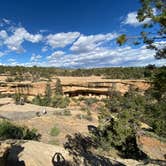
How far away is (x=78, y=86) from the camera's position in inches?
2172

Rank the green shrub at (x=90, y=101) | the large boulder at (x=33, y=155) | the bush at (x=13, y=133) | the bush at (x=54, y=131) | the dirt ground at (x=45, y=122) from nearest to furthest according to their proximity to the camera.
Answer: the large boulder at (x=33, y=155)
the bush at (x=13, y=133)
the dirt ground at (x=45, y=122)
the bush at (x=54, y=131)
the green shrub at (x=90, y=101)

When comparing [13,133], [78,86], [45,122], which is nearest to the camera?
[13,133]

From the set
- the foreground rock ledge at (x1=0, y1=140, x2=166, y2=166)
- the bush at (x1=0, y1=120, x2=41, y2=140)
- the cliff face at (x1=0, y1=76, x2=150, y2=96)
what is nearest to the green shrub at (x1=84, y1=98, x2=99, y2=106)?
the cliff face at (x1=0, y1=76, x2=150, y2=96)

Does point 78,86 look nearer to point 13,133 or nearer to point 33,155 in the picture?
point 13,133

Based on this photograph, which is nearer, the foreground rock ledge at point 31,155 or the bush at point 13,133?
the foreground rock ledge at point 31,155

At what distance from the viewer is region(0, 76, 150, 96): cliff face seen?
51688 mm

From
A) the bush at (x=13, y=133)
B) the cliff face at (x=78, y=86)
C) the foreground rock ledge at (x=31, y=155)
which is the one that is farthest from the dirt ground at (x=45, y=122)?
the cliff face at (x=78, y=86)

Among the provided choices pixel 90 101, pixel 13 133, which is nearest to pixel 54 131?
pixel 13 133

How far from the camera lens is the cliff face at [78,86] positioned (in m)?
51.7

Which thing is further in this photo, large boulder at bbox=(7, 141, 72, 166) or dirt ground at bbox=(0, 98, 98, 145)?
dirt ground at bbox=(0, 98, 98, 145)

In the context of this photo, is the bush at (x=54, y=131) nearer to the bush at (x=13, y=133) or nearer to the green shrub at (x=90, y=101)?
the bush at (x=13, y=133)

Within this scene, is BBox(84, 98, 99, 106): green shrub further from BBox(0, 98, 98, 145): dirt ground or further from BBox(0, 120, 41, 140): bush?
BBox(0, 120, 41, 140): bush

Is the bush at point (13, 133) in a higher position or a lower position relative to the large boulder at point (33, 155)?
lower

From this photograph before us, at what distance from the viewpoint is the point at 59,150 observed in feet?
42.4
